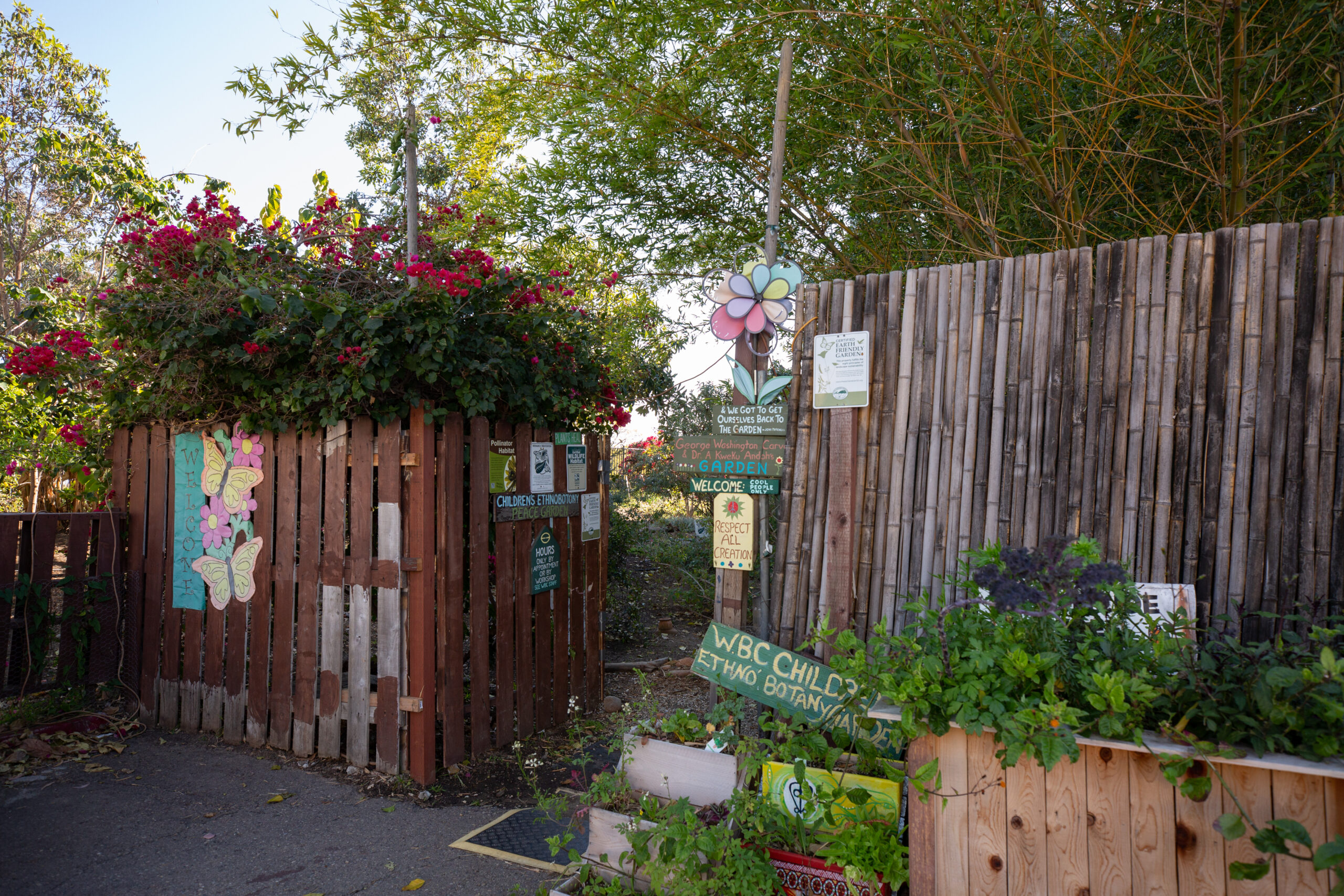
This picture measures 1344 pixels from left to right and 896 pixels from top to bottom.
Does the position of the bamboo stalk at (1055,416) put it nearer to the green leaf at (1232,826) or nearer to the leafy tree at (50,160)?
the green leaf at (1232,826)

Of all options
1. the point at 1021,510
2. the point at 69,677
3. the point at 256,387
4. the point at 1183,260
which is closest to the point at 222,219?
the point at 256,387

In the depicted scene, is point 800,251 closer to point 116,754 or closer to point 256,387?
point 256,387

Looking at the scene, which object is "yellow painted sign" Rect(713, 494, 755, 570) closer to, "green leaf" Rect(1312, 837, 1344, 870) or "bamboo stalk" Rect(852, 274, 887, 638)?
"bamboo stalk" Rect(852, 274, 887, 638)

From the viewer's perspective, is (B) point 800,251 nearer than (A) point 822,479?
No

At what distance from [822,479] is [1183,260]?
1462 millimetres

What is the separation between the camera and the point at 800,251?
6.29m

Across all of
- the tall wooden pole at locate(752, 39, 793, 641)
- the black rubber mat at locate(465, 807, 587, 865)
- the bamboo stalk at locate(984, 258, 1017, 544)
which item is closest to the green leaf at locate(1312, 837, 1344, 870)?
the bamboo stalk at locate(984, 258, 1017, 544)

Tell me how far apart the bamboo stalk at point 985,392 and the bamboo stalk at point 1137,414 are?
0.44 meters

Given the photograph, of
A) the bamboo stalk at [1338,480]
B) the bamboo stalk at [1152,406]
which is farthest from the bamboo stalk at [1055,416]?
the bamboo stalk at [1338,480]

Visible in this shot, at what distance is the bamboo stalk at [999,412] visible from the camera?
2.83 metres

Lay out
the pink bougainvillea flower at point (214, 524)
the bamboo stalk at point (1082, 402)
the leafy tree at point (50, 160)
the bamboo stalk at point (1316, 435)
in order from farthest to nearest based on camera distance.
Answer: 1. the leafy tree at point (50, 160)
2. the pink bougainvillea flower at point (214, 524)
3. the bamboo stalk at point (1082, 402)
4. the bamboo stalk at point (1316, 435)

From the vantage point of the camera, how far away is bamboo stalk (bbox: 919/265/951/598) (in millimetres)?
2928

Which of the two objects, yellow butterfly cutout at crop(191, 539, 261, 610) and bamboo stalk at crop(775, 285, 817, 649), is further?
yellow butterfly cutout at crop(191, 539, 261, 610)

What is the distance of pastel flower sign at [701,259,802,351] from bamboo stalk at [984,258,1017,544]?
0.81 m
